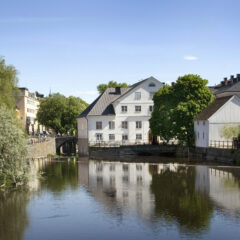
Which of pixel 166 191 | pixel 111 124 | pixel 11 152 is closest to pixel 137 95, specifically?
pixel 111 124

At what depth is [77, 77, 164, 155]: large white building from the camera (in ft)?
246

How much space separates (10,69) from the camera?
53.9 m

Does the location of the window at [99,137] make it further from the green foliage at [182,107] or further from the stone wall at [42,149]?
the green foliage at [182,107]

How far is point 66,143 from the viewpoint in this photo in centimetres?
9531

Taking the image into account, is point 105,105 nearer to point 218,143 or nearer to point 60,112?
point 60,112

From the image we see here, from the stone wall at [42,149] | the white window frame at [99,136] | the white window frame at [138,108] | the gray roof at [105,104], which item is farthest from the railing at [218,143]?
the stone wall at [42,149]

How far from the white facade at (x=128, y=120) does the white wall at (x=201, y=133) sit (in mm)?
12517

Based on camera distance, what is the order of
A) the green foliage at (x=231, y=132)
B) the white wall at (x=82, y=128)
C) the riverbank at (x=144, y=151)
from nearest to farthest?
the green foliage at (x=231, y=132)
the riverbank at (x=144, y=151)
the white wall at (x=82, y=128)

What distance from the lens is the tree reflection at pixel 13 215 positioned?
22312mm

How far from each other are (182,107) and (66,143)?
121 feet

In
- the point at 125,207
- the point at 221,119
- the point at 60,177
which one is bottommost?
the point at 125,207

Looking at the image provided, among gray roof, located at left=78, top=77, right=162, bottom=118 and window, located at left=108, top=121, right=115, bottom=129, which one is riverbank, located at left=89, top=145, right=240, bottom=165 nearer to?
window, located at left=108, top=121, right=115, bottom=129

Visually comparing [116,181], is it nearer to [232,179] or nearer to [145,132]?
[232,179]

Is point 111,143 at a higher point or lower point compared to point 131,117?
lower
